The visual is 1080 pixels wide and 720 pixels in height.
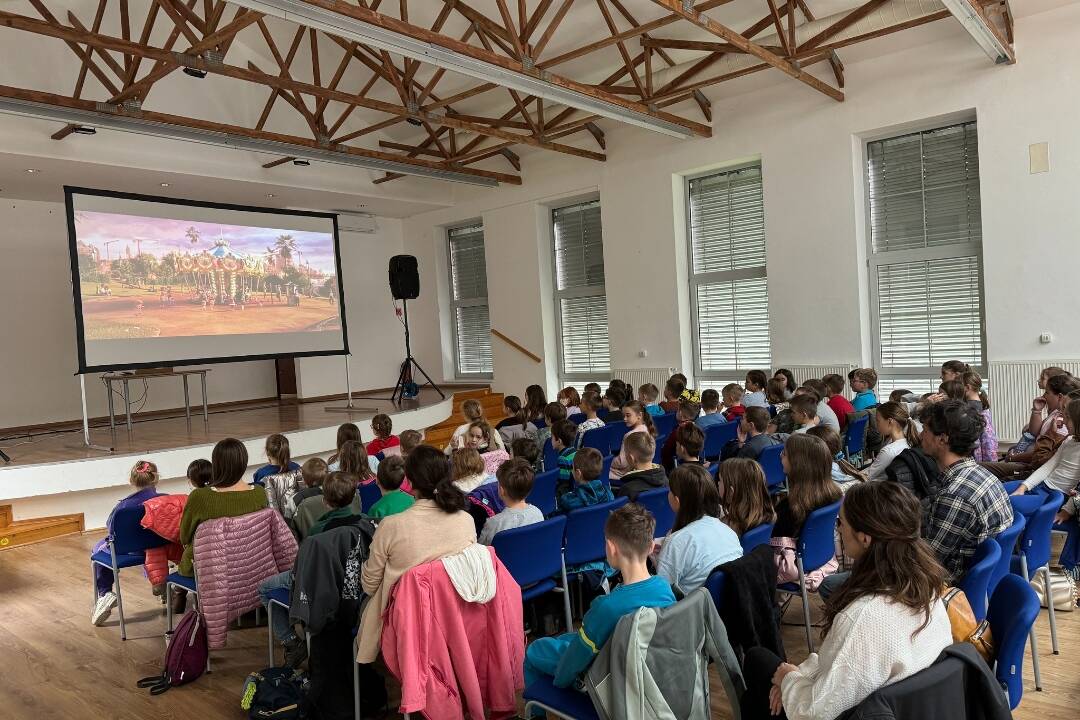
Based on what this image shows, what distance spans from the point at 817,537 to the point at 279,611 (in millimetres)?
2364

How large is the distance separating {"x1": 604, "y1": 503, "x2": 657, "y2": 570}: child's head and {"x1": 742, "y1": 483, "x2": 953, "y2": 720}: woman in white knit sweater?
0.50 m

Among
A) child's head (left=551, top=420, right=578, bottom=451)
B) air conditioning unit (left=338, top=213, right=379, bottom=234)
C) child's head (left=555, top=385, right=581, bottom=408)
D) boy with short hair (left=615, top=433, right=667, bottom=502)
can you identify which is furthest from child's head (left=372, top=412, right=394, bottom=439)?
air conditioning unit (left=338, top=213, right=379, bottom=234)

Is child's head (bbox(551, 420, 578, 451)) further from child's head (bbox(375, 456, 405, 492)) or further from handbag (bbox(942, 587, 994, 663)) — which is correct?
handbag (bbox(942, 587, 994, 663))

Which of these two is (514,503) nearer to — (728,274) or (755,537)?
(755,537)

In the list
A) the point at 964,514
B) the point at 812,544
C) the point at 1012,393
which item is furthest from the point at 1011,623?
the point at 1012,393

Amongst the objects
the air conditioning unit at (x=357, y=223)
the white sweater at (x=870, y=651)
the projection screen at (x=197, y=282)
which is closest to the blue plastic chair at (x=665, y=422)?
the white sweater at (x=870, y=651)

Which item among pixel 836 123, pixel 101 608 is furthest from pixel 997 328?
pixel 101 608

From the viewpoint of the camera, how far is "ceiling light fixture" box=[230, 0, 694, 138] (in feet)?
16.7

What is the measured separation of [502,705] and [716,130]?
8054 millimetres

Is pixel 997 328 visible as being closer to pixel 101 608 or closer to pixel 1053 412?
pixel 1053 412

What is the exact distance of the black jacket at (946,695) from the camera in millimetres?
1622

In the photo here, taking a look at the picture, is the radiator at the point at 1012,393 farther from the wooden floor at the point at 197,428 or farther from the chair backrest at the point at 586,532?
the wooden floor at the point at 197,428

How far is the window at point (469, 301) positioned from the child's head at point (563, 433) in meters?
7.70

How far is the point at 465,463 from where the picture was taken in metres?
4.11
